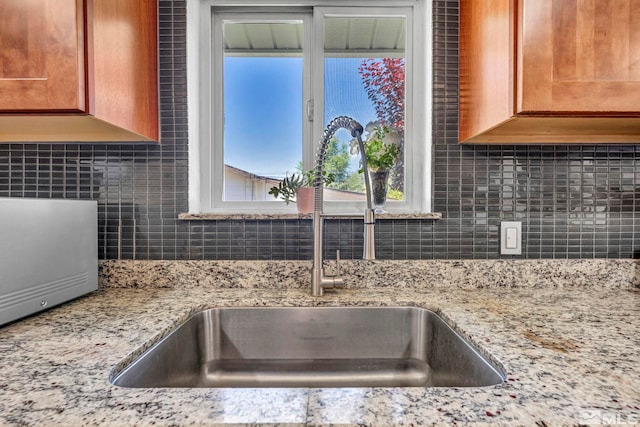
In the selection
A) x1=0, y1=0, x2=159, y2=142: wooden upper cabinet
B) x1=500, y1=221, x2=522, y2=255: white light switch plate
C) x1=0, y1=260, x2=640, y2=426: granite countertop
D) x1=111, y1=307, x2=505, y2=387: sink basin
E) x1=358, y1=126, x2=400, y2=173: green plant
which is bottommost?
Answer: x1=111, y1=307, x2=505, y2=387: sink basin

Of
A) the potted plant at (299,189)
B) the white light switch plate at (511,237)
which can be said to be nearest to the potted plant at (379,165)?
the potted plant at (299,189)

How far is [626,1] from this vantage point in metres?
0.88

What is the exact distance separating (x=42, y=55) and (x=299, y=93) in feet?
2.44

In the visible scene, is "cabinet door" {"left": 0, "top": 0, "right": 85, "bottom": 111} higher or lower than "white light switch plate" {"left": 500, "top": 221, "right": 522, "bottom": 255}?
higher

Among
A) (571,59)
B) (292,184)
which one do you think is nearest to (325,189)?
(292,184)

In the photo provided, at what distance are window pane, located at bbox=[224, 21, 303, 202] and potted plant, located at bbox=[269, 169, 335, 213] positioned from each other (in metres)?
0.07

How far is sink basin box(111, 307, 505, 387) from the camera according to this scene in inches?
38.4

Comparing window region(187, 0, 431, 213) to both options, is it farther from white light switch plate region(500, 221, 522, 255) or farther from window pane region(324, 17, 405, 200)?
white light switch plate region(500, 221, 522, 255)

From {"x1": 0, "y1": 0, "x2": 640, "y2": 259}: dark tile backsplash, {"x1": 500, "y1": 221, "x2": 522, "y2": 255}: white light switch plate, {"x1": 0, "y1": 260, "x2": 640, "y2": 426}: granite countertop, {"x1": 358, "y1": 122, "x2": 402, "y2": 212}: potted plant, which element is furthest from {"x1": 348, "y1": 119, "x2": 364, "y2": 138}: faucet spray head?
{"x1": 500, "y1": 221, "x2": 522, "y2": 255}: white light switch plate

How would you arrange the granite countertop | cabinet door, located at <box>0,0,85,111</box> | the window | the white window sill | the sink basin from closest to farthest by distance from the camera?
the granite countertop
cabinet door, located at <box>0,0,85,111</box>
the sink basin
the white window sill
the window

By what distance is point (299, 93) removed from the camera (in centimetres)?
134

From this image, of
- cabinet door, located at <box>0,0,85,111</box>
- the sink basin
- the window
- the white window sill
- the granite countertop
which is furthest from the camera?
the window

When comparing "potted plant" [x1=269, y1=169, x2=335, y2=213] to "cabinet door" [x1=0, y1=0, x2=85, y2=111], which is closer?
"cabinet door" [x1=0, y1=0, x2=85, y2=111]

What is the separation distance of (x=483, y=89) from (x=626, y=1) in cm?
34
